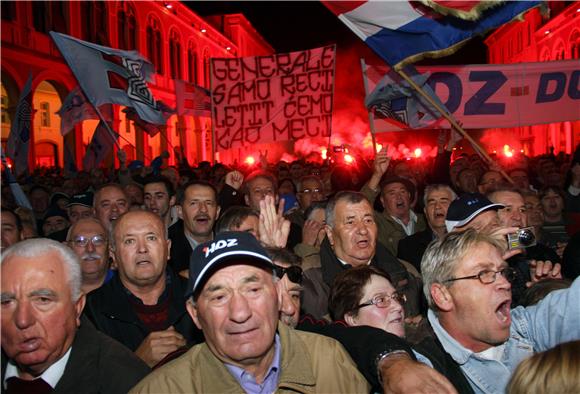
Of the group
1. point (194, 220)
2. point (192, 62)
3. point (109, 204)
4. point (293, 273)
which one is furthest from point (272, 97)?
point (192, 62)

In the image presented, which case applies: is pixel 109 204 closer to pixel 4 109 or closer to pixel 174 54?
pixel 4 109

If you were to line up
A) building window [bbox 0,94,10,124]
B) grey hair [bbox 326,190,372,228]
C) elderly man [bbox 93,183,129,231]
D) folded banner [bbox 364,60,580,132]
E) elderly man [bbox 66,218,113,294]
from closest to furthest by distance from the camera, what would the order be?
elderly man [bbox 66,218,113,294], grey hair [bbox 326,190,372,228], elderly man [bbox 93,183,129,231], folded banner [bbox 364,60,580,132], building window [bbox 0,94,10,124]

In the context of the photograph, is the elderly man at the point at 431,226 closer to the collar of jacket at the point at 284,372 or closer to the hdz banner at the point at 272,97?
the collar of jacket at the point at 284,372

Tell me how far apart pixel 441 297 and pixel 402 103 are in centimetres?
714

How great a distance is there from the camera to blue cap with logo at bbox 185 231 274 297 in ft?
8.33

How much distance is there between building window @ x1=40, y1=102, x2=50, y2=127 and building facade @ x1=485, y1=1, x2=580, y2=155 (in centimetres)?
2345

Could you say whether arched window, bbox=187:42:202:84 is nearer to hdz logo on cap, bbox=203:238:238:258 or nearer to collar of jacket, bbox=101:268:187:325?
collar of jacket, bbox=101:268:187:325

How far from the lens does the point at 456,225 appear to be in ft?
15.0

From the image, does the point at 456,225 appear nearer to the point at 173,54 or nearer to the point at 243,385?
the point at 243,385

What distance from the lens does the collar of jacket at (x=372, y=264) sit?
455 centimetres

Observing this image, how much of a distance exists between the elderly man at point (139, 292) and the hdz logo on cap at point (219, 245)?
1.09 meters

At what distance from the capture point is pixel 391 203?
6.70 metres

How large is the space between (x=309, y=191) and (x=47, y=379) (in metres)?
5.42

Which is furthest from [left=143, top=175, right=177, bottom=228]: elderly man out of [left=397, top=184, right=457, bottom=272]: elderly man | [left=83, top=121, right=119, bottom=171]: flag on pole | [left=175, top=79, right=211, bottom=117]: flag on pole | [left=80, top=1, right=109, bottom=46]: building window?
[left=80, top=1, right=109, bottom=46]: building window
